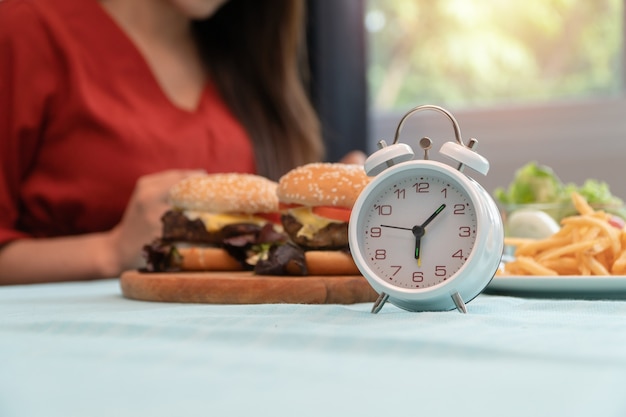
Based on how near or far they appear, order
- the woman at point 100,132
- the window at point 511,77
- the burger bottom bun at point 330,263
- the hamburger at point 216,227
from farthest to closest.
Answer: the window at point 511,77, the woman at point 100,132, the hamburger at point 216,227, the burger bottom bun at point 330,263

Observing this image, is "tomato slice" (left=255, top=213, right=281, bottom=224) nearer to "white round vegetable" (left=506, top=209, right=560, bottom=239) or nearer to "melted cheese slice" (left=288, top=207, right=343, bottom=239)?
"melted cheese slice" (left=288, top=207, right=343, bottom=239)

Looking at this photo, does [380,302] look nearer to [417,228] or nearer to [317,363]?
[417,228]

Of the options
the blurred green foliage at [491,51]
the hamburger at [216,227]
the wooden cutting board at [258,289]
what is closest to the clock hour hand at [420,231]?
the wooden cutting board at [258,289]

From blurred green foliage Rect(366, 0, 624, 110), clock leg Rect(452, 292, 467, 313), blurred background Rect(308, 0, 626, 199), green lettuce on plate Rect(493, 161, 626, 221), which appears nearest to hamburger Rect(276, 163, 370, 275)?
clock leg Rect(452, 292, 467, 313)

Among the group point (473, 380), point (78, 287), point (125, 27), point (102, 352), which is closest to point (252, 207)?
point (78, 287)

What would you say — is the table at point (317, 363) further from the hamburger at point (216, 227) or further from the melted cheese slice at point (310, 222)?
the hamburger at point (216, 227)

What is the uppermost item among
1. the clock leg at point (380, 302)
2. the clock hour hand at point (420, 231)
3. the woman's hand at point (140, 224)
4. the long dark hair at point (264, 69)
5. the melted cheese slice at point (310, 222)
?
the long dark hair at point (264, 69)
